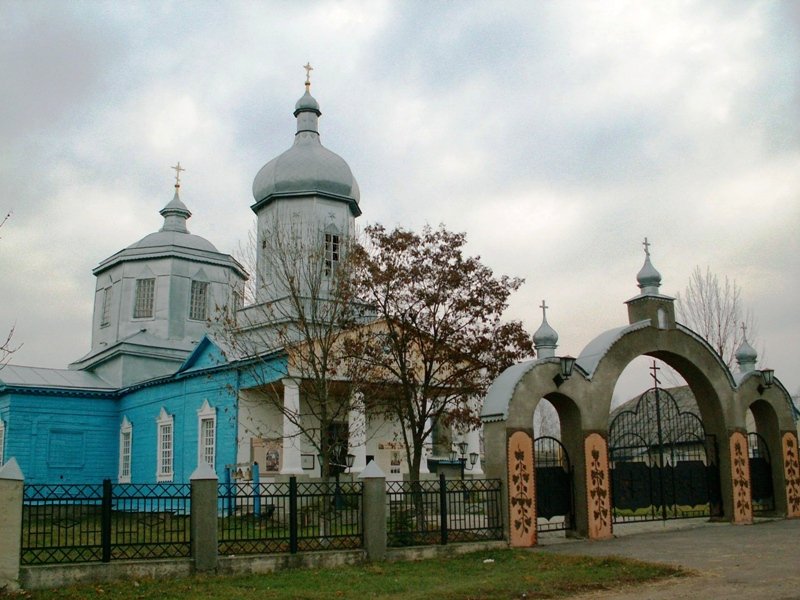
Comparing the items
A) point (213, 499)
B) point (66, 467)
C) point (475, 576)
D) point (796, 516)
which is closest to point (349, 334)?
point (213, 499)

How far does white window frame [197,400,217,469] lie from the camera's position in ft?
86.3

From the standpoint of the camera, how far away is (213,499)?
1278 centimetres

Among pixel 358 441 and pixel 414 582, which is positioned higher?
pixel 358 441

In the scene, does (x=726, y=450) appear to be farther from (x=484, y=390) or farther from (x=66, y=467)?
(x=66, y=467)

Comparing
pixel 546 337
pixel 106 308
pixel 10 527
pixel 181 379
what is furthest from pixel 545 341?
pixel 106 308

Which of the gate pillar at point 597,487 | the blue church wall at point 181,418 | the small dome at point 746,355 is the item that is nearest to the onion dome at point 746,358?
the small dome at point 746,355

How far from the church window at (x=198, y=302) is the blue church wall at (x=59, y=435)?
4840 millimetres

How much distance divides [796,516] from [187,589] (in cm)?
1463

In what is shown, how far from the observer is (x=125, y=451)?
32031mm

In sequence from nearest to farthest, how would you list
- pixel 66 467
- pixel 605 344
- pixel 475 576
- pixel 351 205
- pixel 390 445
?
pixel 475 576 → pixel 605 344 → pixel 390 445 → pixel 351 205 → pixel 66 467

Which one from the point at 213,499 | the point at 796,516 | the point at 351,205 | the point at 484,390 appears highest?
the point at 351,205

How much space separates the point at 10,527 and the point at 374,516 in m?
5.47

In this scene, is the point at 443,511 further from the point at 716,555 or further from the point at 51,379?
the point at 51,379

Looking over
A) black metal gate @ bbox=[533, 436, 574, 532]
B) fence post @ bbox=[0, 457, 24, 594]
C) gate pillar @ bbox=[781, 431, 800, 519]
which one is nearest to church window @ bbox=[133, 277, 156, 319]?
black metal gate @ bbox=[533, 436, 574, 532]
